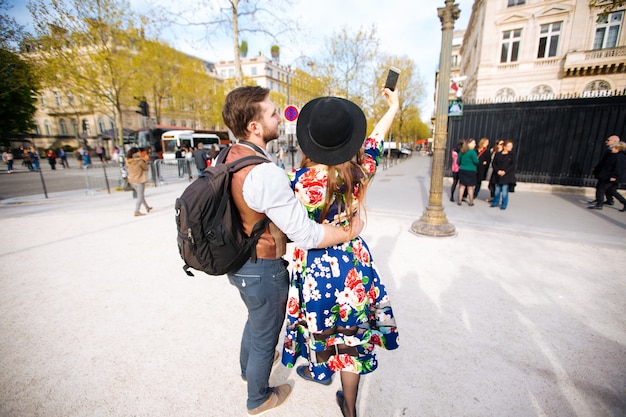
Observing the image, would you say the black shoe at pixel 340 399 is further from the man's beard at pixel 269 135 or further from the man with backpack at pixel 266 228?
the man's beard at pixel 269 135

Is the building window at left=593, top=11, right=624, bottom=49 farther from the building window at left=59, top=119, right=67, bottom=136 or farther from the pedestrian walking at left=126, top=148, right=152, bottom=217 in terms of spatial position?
the building window at left=59, top=119, right=67, bottom=136

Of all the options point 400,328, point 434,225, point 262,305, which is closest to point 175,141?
point 434,225

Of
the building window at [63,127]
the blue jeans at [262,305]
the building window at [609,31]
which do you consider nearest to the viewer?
the blue jeans at [262,305]

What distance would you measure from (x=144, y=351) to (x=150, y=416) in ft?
2.39

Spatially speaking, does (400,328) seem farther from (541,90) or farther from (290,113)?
(541,90)

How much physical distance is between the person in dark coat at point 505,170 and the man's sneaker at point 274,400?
722 cm

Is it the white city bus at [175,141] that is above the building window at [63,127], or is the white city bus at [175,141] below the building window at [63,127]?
below

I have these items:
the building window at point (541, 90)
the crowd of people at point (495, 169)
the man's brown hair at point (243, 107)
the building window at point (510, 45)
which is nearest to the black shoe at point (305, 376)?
the man's brown hair at point (243, 107)

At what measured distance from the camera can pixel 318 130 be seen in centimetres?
137

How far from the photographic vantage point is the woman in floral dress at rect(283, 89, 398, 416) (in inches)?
57.0

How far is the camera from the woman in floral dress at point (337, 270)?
57.0 inches

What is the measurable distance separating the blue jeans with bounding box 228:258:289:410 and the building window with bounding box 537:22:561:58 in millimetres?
31098

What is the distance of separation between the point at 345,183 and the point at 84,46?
1433cm

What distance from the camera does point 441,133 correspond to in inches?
198
